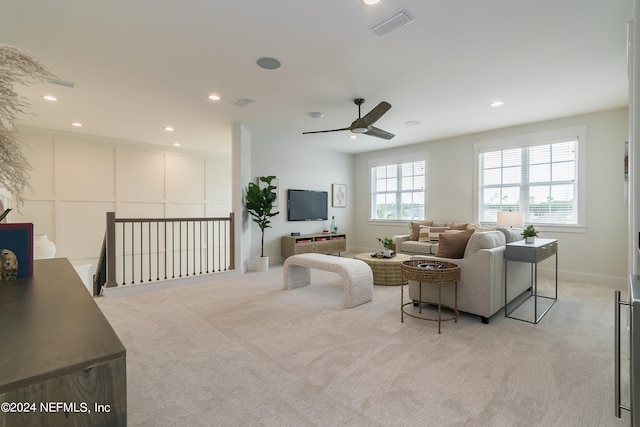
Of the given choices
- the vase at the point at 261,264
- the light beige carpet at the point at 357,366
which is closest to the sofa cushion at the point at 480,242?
the light beige carpet at the point at 357,366

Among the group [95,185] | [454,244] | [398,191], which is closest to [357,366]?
[454,244]

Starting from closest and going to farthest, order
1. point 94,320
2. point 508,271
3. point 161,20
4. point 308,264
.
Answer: point 94,320
point 161,20
point 508,271
point 308,264

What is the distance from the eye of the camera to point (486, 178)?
586 cm

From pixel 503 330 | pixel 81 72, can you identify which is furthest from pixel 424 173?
pixel 81 72

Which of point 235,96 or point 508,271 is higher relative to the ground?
point 235,96

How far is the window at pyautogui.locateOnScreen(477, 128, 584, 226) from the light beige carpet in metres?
2.03

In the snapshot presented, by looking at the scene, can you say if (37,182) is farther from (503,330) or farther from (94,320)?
(503,330)

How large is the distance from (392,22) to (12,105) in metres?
2.50

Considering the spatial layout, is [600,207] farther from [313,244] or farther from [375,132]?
[313,244]

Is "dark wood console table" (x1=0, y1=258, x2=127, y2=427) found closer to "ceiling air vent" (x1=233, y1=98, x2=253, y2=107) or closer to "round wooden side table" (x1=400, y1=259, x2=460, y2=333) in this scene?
"round wooden side table" (x1=400, y1=259, x2=460, y2=333)

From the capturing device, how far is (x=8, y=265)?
55.4 inches

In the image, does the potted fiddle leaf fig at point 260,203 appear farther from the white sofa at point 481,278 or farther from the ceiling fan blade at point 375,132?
the white sofa at point 481,278

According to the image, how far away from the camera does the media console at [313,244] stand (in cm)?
627

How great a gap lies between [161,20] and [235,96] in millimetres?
1609
